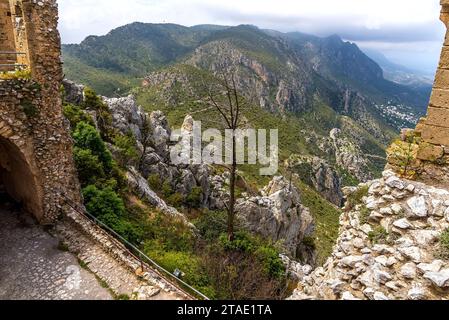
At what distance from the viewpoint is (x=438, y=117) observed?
8.34 metres

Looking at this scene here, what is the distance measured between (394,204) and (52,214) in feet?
35.3

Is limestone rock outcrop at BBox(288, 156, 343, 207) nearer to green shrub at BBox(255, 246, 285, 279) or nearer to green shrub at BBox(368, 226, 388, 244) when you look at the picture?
green shrub at BBox(255, 246, 285, 279)

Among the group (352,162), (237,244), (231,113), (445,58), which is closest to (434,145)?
(445,58)

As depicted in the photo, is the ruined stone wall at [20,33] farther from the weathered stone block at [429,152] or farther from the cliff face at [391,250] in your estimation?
the weathered stone block at [429,152]

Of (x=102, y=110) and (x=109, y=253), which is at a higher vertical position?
(x=102, y=110)

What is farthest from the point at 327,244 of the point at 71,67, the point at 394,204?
the point at 71,67

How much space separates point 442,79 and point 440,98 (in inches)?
18.0

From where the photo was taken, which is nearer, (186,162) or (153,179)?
(153,179)

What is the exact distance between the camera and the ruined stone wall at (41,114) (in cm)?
1020

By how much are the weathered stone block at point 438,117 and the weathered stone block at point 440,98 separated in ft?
0.35

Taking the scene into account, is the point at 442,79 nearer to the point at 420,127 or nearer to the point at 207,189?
the point at 420,127

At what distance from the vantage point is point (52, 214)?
11922 millimetres

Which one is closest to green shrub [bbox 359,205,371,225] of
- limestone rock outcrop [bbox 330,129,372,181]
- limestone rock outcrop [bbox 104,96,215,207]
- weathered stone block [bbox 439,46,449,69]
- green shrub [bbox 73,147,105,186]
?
weathered stone block [bbox 439,46,449,69]
